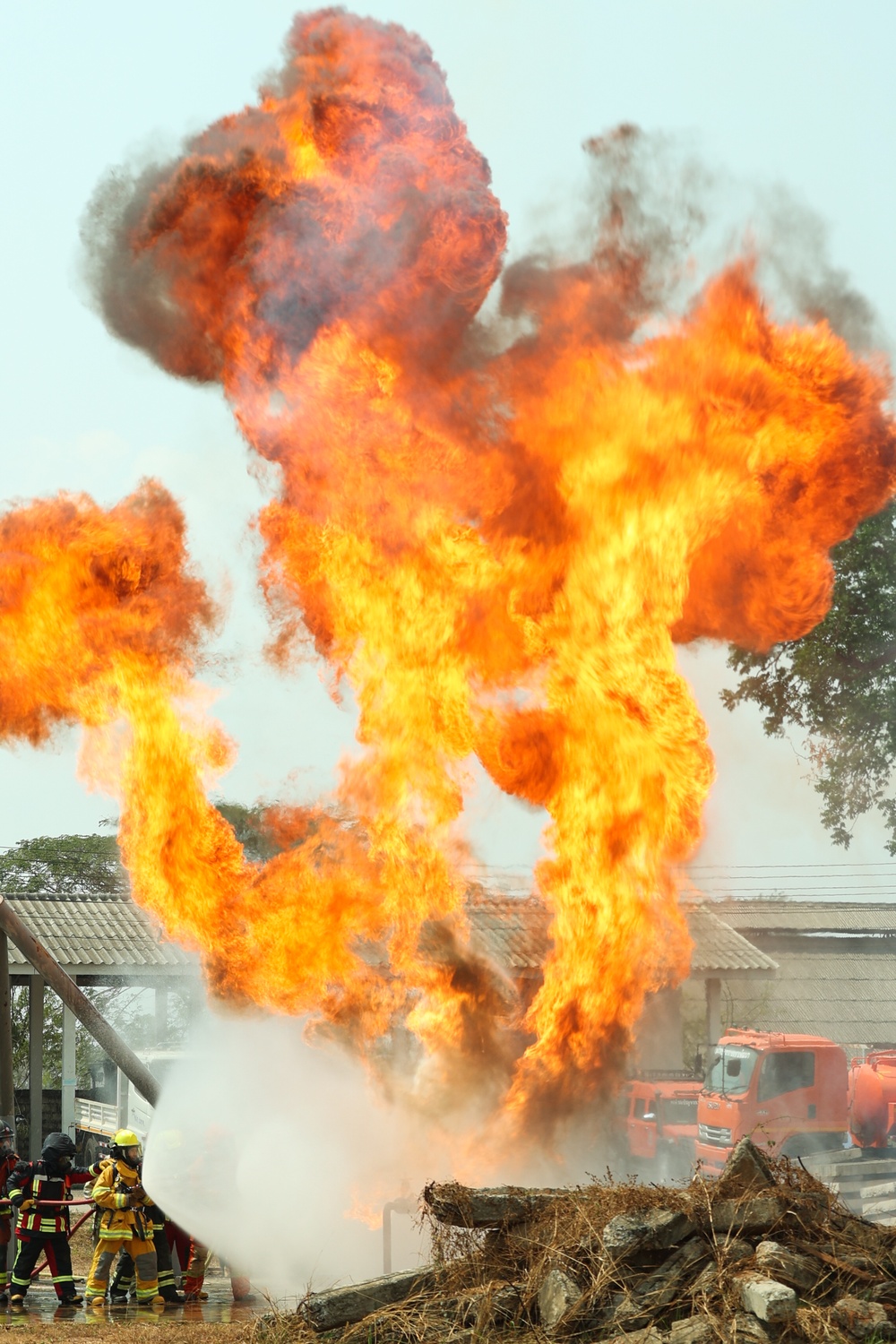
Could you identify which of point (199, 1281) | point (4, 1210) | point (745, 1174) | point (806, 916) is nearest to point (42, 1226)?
point (4, 1210)

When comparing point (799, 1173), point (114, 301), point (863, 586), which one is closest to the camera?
point (799, 1173)

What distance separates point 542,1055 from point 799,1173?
3.07 metres

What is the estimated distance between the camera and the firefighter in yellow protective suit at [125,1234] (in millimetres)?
14133

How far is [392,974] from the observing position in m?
14.1

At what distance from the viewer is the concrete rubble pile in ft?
28.9

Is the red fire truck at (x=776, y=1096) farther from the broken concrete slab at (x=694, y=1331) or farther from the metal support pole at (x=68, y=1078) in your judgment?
the metal support pole at (x=68, y=1078)

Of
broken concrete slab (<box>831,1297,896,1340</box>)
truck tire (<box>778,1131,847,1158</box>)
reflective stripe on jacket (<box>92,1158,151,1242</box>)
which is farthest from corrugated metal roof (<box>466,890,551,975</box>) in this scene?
broken concrete slab (<box>831,1297,896,1340</box>)

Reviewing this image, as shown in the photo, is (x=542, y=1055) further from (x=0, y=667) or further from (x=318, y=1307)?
(x=0, y=667)

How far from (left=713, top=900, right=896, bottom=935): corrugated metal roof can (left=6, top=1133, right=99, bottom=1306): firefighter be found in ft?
95.8

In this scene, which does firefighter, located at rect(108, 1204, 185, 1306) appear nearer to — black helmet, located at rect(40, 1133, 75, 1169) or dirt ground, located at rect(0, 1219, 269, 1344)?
dirt ground, located at rect(0, 1219, 269, 1344)

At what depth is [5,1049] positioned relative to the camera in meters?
16.2

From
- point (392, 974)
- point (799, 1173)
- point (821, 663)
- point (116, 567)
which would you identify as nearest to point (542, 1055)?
point (392, 974)

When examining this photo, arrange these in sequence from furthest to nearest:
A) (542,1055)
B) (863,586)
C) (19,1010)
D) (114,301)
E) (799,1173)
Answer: (19,1010)
(863,586)
(114,301)
(542,1055)
(799,1173)

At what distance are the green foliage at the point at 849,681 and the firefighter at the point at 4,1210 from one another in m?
15.6
